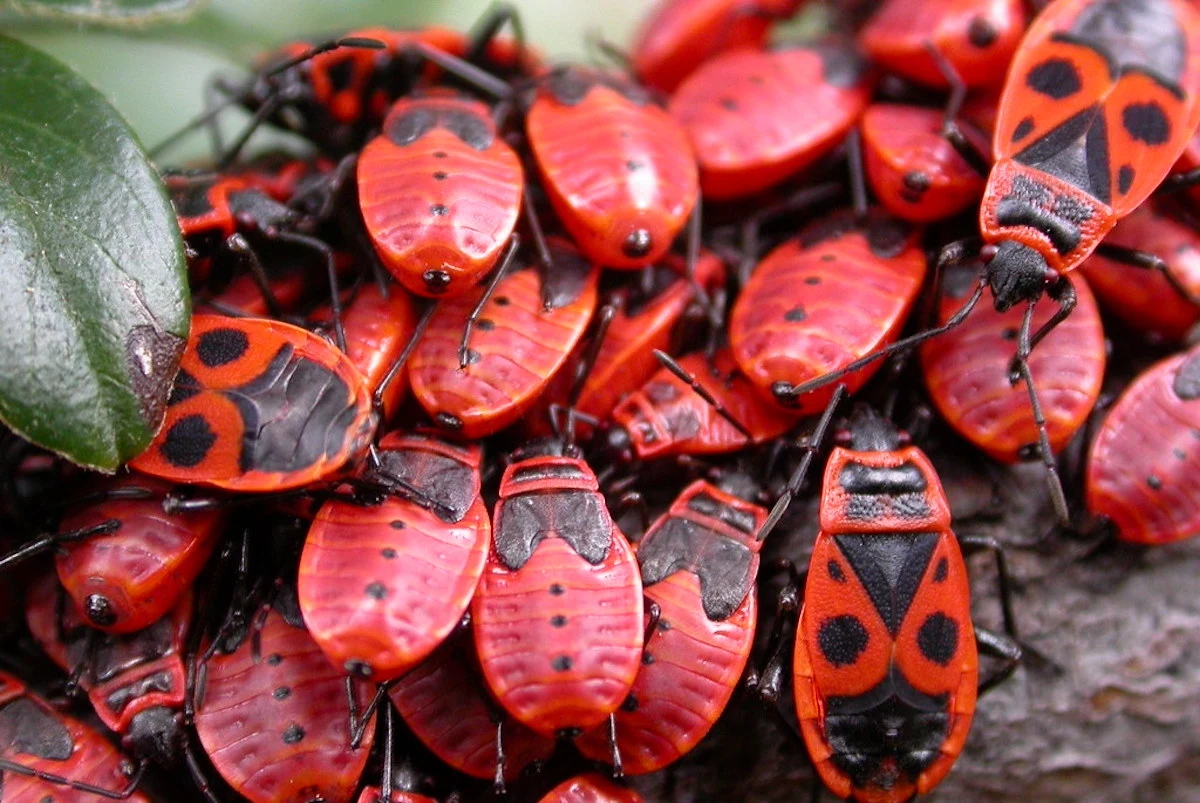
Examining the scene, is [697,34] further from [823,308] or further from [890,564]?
[890,564]

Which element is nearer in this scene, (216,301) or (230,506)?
(230,506)

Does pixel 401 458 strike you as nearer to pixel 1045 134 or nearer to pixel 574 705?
pixel 574 705

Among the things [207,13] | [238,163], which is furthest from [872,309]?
[207,13]

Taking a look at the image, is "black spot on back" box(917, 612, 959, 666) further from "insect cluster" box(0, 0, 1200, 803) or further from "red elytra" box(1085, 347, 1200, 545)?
"red elytra" box(1085, 347, 1200, 545)

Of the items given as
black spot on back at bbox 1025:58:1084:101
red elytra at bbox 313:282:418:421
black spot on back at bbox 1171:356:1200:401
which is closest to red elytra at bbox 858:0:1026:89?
black spot on back at bbox 1025:58:1084:101

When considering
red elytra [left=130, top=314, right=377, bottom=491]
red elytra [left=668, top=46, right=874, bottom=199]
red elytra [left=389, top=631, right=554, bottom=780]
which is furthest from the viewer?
red elytra [left=668, top=46, right=874, bottom=199]
